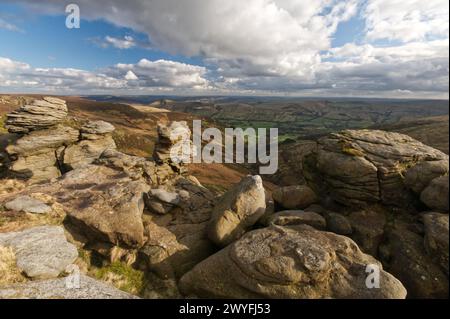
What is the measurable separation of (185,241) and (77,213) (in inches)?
313

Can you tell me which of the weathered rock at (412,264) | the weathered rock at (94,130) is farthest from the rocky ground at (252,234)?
the weathered rock at (94,130)

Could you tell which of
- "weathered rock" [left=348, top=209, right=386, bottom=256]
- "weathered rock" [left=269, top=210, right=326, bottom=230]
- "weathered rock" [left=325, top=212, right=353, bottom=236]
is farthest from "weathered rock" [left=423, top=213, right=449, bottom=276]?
"weathered rock" [left=269, top=210, right=326, bottom=230]

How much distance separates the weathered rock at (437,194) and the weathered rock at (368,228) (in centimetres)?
285

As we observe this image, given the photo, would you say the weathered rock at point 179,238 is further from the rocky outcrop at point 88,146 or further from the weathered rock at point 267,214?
the rocky outcrop at point 88,146

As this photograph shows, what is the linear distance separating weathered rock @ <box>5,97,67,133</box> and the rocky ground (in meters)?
16.6

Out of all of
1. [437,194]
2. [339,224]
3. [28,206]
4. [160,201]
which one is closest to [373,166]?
[437,194]

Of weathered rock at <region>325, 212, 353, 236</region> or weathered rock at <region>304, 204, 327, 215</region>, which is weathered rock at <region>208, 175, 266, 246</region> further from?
weathered rock at <region>325, 212, 353, 236</region>

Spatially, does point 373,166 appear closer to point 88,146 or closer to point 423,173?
point 423,173

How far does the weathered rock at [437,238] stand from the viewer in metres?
14.0

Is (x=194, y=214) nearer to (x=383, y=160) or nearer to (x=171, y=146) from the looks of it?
(x=171, y=146)

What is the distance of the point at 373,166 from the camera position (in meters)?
18.4

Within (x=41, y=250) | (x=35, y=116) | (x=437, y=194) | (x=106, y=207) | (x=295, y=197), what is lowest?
(x=41, y=250)

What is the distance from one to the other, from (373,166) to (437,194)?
152 inches
